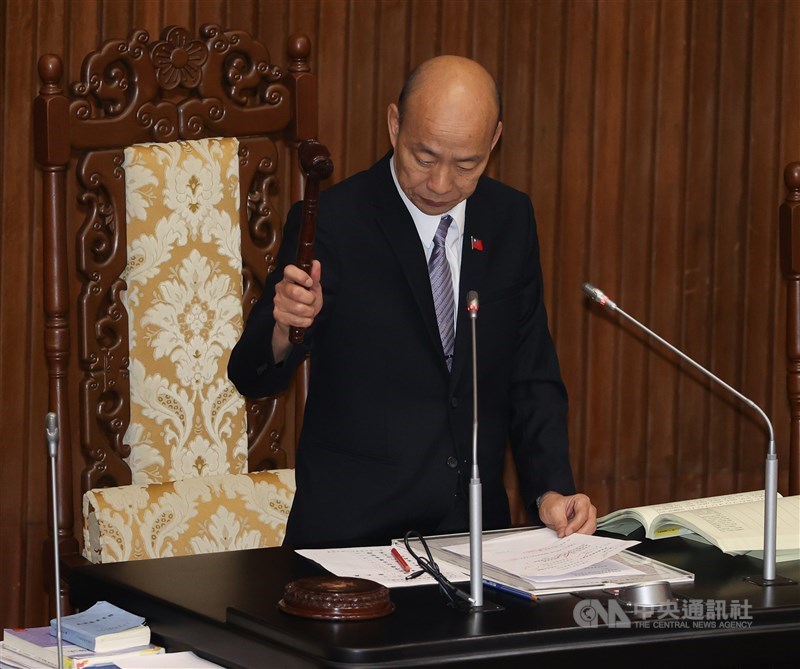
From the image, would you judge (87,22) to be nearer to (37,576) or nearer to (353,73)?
(353,73)

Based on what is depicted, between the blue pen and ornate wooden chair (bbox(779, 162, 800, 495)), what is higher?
ornate wooden chair (bbox(779, 162, 800, 495))

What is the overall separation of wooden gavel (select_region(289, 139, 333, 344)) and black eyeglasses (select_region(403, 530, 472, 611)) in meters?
0.47

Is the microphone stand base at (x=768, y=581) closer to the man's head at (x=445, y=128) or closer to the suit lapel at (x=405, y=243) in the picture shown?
the suit lapel at (x=405, y=243)

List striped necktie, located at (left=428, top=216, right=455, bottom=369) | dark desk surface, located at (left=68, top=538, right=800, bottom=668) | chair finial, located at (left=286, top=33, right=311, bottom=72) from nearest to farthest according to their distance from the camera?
dark desk surface, located at (left=68, top=538, right=800, bottom=668)
striped necktie, located at (left=428, top=216, right=455, bottom=369)
chair finial, located at (left=286, top=33, right=311, bottom=72)

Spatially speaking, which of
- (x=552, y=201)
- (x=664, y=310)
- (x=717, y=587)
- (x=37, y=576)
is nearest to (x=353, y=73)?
(x=552, y=201)

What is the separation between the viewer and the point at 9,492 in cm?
336

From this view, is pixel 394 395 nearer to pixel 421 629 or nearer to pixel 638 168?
pixel 421 629

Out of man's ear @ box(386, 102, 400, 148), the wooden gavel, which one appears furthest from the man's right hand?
man's ear @ box(386, 102, 400, 148)

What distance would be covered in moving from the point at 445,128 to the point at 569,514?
28.6 inches

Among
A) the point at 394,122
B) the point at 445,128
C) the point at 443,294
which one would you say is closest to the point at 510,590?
the point at 443,294

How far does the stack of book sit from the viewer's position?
1788 millimetres

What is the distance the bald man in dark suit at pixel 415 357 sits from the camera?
2.46m

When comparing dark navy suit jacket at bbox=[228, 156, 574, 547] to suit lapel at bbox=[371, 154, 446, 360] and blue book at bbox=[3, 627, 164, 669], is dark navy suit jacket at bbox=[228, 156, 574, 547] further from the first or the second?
blue book at bbox=[3, 627, 164, 669]

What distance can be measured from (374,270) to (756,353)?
7.25 feet
